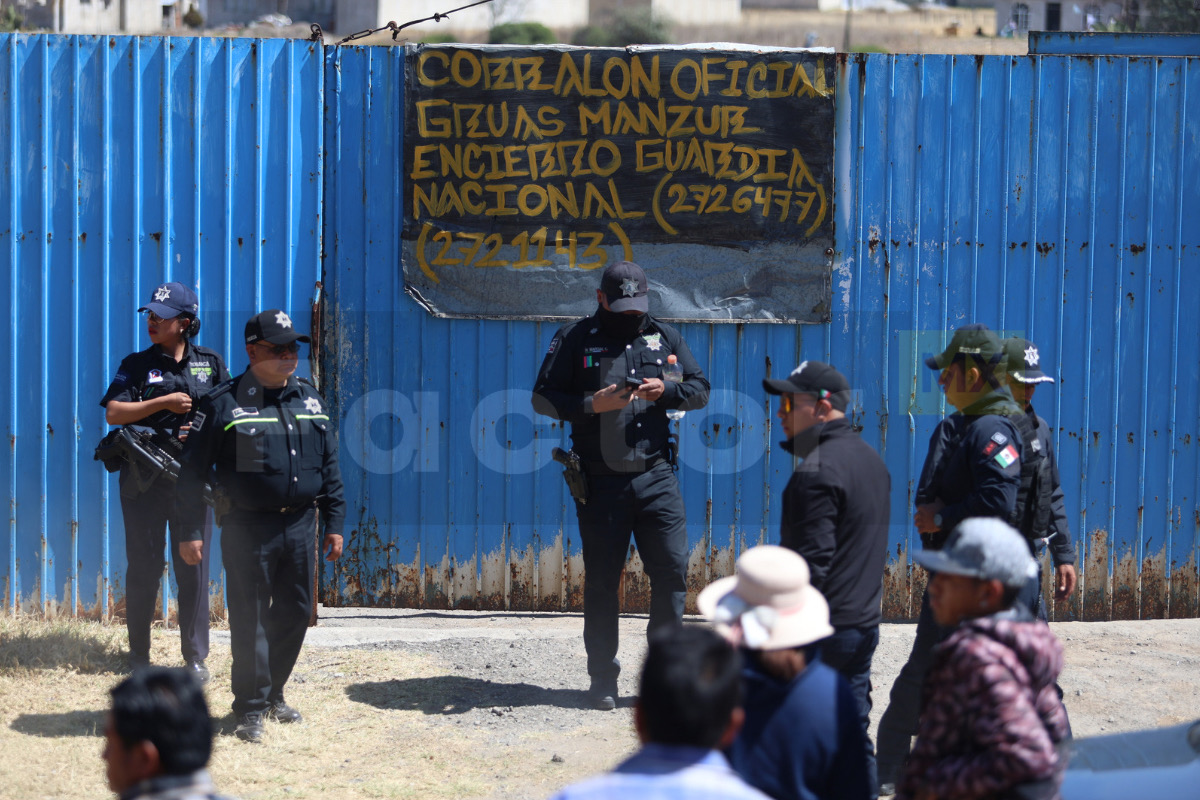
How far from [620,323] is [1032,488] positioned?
210 cm

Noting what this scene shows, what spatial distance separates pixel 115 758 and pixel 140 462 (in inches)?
147

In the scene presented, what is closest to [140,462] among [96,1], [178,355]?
[178,355]

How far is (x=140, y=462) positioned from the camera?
580 centimetres

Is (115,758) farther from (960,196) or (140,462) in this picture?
(960,196)

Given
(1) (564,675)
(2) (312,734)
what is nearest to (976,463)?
(1) (564,675)

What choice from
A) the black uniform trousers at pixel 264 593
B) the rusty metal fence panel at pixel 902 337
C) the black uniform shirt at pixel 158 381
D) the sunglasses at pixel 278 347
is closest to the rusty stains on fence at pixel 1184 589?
the rusty metal fence panel at pixel 902 337

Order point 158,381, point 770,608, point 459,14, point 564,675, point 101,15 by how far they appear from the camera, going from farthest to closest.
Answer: point 459,14, point 101,15, point 564,675, point 158,381, point 770,608

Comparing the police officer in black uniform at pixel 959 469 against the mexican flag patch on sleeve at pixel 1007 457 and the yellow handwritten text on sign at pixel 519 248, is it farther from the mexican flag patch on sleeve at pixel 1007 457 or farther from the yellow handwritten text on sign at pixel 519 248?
the yellow handwritten text on sign at pixel 519 248

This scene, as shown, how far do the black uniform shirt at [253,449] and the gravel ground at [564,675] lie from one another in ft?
4.20

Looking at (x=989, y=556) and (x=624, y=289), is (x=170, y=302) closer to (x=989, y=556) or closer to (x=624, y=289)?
(x=624, y=289)

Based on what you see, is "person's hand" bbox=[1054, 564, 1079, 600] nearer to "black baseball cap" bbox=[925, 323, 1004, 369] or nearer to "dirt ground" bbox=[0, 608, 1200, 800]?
"dirt ground" bbox=[0, 608, 1200, 800]

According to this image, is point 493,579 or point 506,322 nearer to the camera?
point 506,322

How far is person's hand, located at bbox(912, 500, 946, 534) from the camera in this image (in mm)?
4598

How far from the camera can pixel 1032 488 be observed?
15.1 ft
